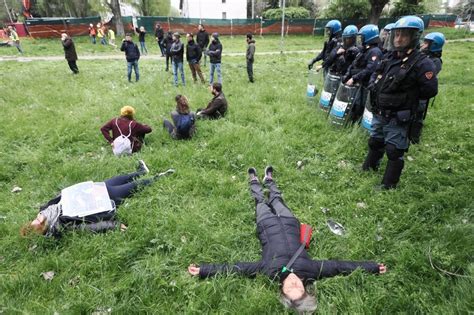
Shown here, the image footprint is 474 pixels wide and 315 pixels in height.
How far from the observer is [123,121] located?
17.6ft

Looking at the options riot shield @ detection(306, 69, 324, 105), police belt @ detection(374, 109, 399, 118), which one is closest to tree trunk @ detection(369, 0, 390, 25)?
riot shield @ detection(306, 69, 324, 105)

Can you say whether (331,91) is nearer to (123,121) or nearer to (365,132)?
(365,132)

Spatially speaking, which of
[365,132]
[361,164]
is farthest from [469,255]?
[365,132]

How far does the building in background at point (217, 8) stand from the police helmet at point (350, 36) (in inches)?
1909

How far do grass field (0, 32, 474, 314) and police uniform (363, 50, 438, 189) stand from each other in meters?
0.65

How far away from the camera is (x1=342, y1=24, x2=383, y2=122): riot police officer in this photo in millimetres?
5320

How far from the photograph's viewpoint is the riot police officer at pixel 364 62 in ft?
17.5

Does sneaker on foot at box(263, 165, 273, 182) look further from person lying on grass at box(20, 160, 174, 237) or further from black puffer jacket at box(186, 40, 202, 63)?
black puffer jacket at box(186, 40, 202, 63)

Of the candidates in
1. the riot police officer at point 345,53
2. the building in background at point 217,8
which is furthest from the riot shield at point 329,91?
the building in background at point 217,8

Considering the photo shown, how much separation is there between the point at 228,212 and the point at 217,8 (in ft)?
174

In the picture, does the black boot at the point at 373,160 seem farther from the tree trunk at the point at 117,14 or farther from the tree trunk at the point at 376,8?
the tree trunk at the point at 117,14

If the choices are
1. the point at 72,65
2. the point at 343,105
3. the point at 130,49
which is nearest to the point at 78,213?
the point at 343,105

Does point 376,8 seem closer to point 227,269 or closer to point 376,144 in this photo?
point 376,144

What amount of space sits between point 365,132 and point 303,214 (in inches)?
105
